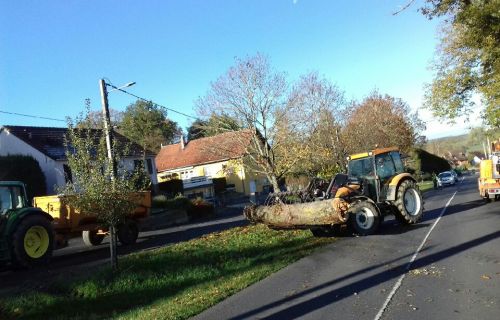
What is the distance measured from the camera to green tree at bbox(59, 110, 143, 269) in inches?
461

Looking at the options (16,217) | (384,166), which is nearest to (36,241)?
(16,217)

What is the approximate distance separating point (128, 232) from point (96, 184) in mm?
7740

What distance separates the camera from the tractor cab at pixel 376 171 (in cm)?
1683

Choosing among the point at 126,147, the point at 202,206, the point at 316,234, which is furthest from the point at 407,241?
the point at 202,206

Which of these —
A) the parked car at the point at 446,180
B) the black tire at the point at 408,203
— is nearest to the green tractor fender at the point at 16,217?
the black tire at the point at 408,203

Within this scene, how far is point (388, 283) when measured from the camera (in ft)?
28.6

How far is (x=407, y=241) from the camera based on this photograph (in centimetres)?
1302

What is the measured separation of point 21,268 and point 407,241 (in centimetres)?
1029

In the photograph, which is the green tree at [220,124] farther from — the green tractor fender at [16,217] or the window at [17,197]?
the green tractor fender at [16,217]

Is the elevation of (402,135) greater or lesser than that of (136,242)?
greater

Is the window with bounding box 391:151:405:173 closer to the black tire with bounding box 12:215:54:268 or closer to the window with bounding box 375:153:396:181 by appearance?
the window with bounding box 375:153:396:181

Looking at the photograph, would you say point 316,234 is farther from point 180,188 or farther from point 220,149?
point 180,188

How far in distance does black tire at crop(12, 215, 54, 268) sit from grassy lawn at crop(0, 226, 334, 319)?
308 centimetres

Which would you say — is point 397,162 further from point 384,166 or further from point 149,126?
point 149,126
